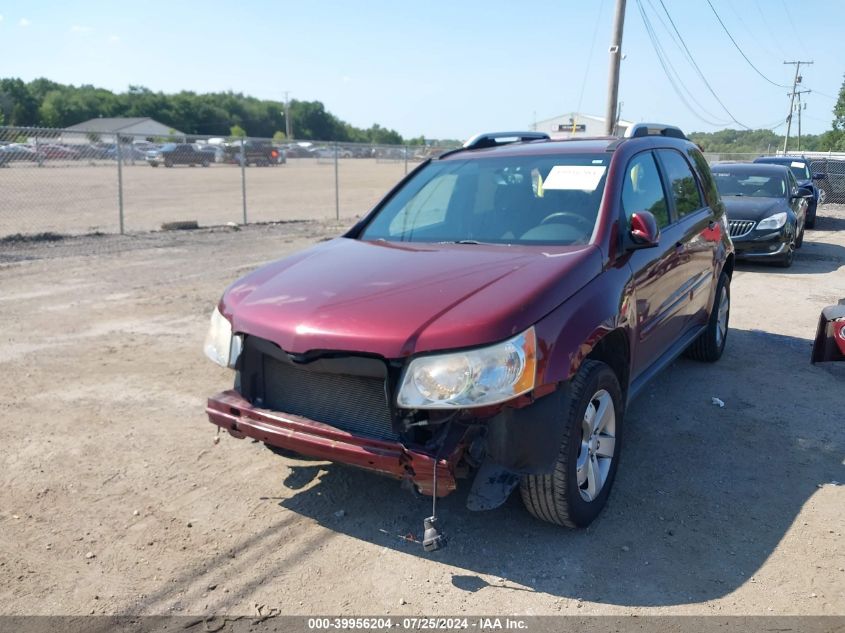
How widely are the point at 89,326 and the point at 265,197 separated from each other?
18.5 meters

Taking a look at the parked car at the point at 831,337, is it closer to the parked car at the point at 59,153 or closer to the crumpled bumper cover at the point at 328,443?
the crumpled bumper cover at the point at 328,443

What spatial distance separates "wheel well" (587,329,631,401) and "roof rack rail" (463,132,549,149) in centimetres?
204

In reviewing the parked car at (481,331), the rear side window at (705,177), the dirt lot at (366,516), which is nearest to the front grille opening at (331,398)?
the parked car at (481,331)

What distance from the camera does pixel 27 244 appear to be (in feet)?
39.3

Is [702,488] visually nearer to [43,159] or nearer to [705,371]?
[705,371]

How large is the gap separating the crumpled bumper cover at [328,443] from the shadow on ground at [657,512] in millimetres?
579

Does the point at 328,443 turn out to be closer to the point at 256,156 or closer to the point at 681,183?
the point at 681,183

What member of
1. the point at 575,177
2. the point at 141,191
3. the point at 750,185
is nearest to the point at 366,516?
the point at 575,177

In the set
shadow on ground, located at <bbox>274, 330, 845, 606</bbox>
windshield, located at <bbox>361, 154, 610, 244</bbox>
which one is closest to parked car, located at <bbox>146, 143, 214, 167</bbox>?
windshield, located at <bbox>361, 154, 610, 244</bbox>

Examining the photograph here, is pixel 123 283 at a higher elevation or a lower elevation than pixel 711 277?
lower

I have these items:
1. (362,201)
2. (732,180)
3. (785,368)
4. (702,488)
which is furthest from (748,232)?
Answer: (362,201)

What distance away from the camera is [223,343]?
3.56 meters

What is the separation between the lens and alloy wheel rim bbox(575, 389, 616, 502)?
339 cm

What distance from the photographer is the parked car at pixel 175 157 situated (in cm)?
3791
